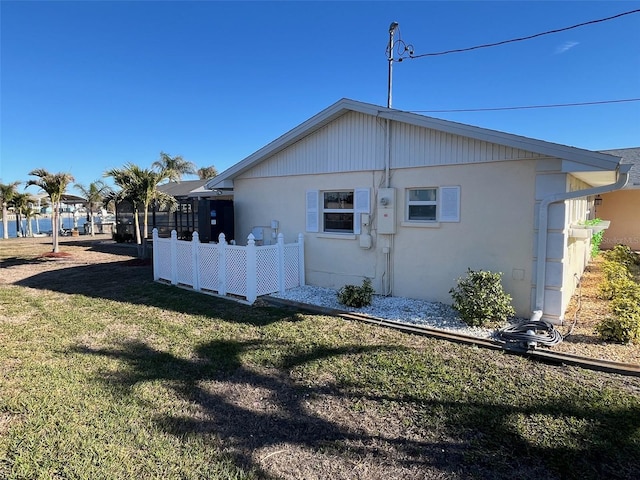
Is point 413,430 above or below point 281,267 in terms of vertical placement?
below

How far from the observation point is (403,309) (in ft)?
21.6

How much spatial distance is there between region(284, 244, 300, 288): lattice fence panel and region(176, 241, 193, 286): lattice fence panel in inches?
95.4

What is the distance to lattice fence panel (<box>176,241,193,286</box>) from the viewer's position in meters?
8.79

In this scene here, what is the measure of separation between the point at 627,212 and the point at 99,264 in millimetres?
20520

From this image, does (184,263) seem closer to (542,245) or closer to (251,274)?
(251,274)

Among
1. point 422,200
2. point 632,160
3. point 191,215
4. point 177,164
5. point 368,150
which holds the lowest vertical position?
point 191,215

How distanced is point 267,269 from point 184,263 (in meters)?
2.55

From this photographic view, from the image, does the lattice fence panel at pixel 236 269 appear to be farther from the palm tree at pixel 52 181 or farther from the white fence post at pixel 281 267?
the palm tree at pixel 52 181

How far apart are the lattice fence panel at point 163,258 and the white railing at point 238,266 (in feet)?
0.50

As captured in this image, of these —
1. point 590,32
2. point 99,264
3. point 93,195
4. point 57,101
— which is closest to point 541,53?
point 590,32

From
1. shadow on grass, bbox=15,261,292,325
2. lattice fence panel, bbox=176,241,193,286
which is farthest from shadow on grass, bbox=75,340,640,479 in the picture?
lattice fence panel, bbox=176,241,193,286

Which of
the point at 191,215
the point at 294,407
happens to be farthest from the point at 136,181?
the point at 294,407

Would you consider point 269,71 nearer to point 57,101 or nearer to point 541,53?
point 541,53

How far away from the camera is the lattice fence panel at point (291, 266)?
8.20m
